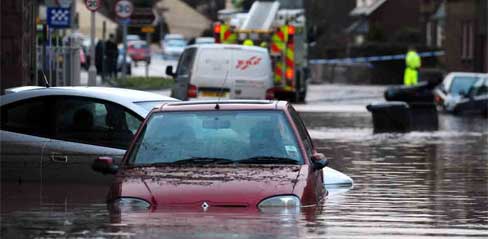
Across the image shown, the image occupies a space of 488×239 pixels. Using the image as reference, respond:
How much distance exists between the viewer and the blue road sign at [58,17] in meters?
29.8

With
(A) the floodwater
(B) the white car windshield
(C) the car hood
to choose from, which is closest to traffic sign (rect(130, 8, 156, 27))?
(A) the floodwater

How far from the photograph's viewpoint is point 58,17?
2980 centimetres

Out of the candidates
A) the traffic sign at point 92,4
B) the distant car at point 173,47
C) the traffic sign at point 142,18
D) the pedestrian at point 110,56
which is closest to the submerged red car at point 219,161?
the traffic sign at point 92,4

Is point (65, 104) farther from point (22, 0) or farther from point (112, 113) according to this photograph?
point (22, 0)

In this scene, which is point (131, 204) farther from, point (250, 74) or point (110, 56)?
point (110, 56)

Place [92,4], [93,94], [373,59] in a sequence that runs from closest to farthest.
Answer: [93,94]
[92,4]
[373,59]

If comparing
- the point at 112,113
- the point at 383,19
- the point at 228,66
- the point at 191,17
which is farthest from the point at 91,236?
the point at 191,17

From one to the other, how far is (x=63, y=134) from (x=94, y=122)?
1.12 ft

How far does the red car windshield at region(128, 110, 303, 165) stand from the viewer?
1128 cm

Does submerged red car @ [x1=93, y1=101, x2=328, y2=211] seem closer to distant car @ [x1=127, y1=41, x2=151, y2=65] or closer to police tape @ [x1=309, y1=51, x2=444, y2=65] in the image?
police tape @ [x1=309, y1=51, x2=444, y2=65]

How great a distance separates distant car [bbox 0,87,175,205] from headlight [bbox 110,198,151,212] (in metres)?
3.10

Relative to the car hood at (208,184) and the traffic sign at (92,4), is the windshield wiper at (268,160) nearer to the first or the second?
the car hood at (208,184)

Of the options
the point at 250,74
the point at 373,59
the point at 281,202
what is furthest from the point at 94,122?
the point at 373,59

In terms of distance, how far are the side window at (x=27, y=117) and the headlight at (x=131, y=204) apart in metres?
3.59
